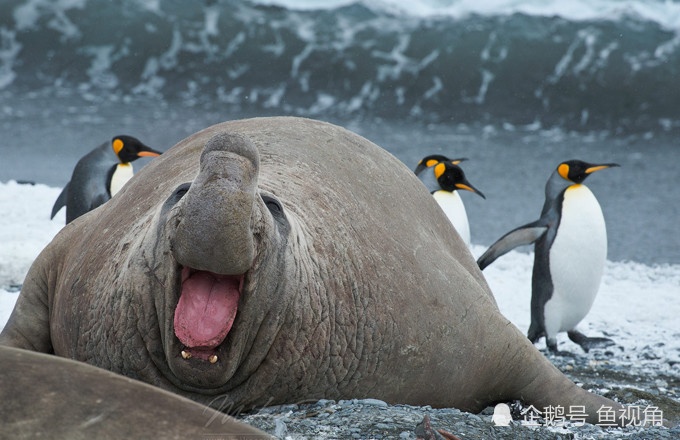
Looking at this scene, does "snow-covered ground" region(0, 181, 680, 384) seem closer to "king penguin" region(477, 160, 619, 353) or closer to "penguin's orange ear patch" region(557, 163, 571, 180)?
"king penguin" region(477, 160, 619, 353)

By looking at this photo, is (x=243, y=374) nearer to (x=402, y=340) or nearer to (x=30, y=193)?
(x=402, y=340)

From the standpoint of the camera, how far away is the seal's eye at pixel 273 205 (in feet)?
6.76

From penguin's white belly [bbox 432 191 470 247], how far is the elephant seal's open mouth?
5.10 meters

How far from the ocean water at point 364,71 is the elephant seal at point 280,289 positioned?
1402cm

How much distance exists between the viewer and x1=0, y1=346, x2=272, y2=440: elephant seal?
4.00 feet

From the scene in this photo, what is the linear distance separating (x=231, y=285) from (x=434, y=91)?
20.7 m

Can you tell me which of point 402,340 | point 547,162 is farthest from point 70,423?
point 547,162

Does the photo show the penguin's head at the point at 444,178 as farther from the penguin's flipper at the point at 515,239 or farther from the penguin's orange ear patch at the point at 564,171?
the penguin's flipper at the point at 515,239

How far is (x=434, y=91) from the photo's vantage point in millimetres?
22031

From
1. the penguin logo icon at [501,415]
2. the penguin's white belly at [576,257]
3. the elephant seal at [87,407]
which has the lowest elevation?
the penguin logo icon at [501,415]

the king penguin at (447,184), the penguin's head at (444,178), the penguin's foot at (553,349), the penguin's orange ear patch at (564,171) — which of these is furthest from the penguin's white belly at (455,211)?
the penguin's foot at (553,349)

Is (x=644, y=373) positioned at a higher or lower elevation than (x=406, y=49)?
lower

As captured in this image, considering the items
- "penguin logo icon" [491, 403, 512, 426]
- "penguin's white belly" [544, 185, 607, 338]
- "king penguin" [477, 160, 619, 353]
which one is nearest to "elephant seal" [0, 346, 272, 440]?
"penguin logo icon" [491, 403, 512, 426]

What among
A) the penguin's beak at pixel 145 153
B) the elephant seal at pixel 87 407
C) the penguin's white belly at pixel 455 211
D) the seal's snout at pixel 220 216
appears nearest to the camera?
the elephant seal at pixel 87 407
